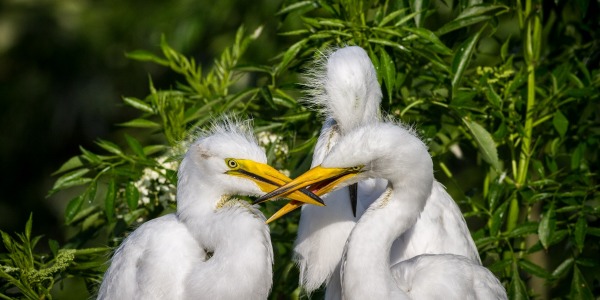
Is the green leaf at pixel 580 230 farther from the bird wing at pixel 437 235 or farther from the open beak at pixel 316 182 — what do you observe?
the open beak at pixel 316 182

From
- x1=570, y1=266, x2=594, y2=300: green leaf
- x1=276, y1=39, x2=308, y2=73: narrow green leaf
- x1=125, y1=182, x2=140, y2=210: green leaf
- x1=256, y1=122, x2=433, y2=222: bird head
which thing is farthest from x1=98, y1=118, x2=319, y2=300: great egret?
x1=570, y1=266, x2=594, y2=300: green leaf

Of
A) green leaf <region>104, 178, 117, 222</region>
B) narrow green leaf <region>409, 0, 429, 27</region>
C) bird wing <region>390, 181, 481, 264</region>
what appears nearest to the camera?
green leaf <region>104, 178, 117, 222</region>

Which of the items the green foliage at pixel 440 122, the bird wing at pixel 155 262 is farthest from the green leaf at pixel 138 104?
the bird wing at pixel 155 262

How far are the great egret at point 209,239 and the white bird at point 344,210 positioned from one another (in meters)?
0.48

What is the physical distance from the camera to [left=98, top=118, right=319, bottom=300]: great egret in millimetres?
3744

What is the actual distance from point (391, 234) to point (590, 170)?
160 centimetres

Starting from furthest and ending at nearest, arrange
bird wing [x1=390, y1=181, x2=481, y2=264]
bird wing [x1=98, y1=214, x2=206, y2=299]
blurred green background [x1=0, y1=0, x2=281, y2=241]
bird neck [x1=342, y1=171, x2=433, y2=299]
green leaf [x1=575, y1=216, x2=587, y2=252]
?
blurred green background [x1=0, y1=0, x2=281, y2=241] → bird wing [x1=390, y1=181, x2=481, y2=264] → green leaf [x1=575, y1=216, x2=587, y2=252] → bird wing [x1=98, y1=214, x2=206, y2=299] → bird neck [x1=342, y1=171, x2=433, y2=299]

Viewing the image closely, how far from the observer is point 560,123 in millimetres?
4504

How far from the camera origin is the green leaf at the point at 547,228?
4.27 metres

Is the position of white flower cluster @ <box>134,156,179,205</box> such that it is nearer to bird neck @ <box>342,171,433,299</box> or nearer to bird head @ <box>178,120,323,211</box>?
bird head @ <box>178,120,323,211</box>

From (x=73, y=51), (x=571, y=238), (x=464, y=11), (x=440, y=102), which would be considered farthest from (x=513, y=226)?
(x=73, y=51)

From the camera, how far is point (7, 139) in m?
9.09

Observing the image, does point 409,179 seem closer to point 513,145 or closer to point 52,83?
point 513,145

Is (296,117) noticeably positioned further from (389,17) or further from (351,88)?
(389,17)
